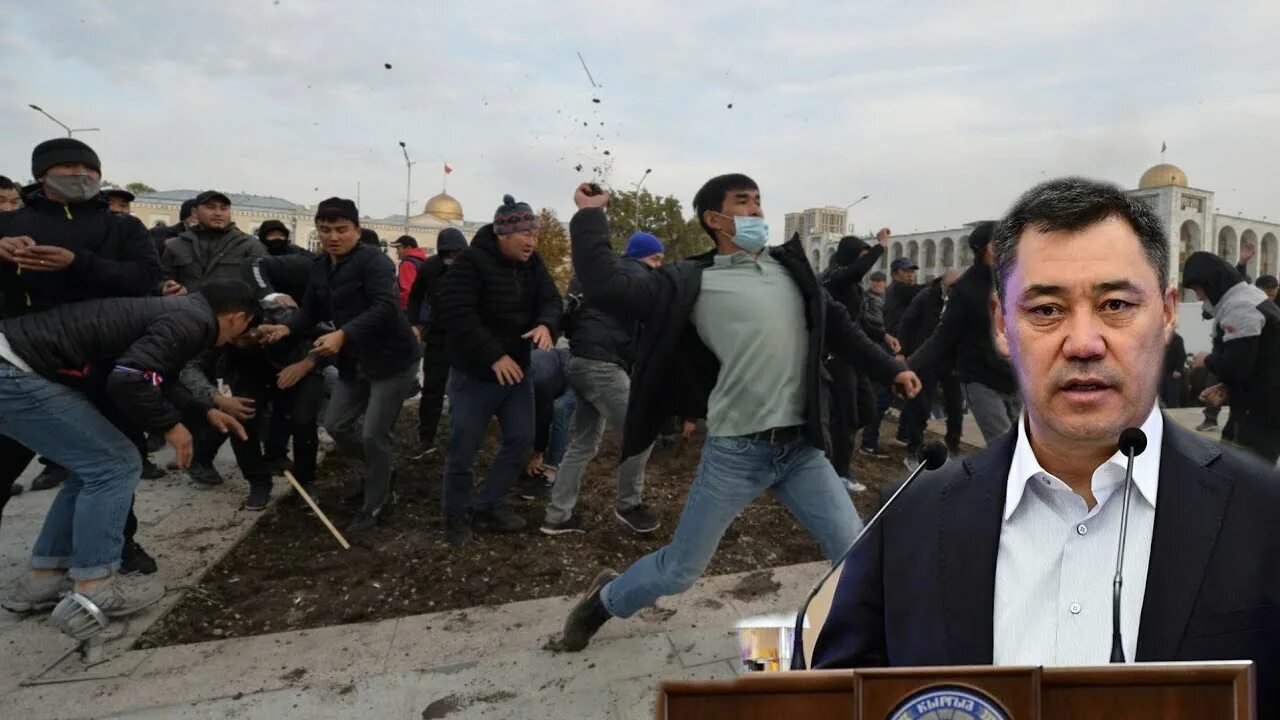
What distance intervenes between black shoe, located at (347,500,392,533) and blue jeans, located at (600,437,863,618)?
2714 millimetres

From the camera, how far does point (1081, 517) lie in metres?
1.16

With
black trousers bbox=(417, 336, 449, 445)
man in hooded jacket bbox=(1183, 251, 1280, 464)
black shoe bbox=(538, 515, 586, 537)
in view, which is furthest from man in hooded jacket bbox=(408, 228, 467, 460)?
man in hooded jacket bbox=(1183, 251, 1280, 464)

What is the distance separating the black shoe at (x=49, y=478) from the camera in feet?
19.6

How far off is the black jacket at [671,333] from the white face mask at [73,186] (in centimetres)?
269

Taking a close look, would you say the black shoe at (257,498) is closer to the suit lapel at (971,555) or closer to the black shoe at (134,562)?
the black shoe at (134,562)

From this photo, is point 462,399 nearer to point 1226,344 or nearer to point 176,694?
point 176,694

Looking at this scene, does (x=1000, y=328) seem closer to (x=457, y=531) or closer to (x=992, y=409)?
(x=457, y=531)

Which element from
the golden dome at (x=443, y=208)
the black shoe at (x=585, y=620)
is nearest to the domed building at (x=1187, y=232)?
the golden dome at (x=443, y=208)

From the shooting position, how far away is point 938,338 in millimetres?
5219

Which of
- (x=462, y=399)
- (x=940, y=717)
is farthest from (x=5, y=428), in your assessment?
(x=940, y=717)

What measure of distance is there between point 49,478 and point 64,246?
327 cm

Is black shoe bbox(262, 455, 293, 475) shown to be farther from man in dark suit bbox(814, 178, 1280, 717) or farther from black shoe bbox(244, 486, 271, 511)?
man in dark suit bbox(814, 178, 1280, 717)

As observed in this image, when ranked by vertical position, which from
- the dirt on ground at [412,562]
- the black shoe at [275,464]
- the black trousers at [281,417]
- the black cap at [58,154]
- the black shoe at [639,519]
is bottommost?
the dirt on ground at [412,562]

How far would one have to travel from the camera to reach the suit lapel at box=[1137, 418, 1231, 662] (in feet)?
3.32
